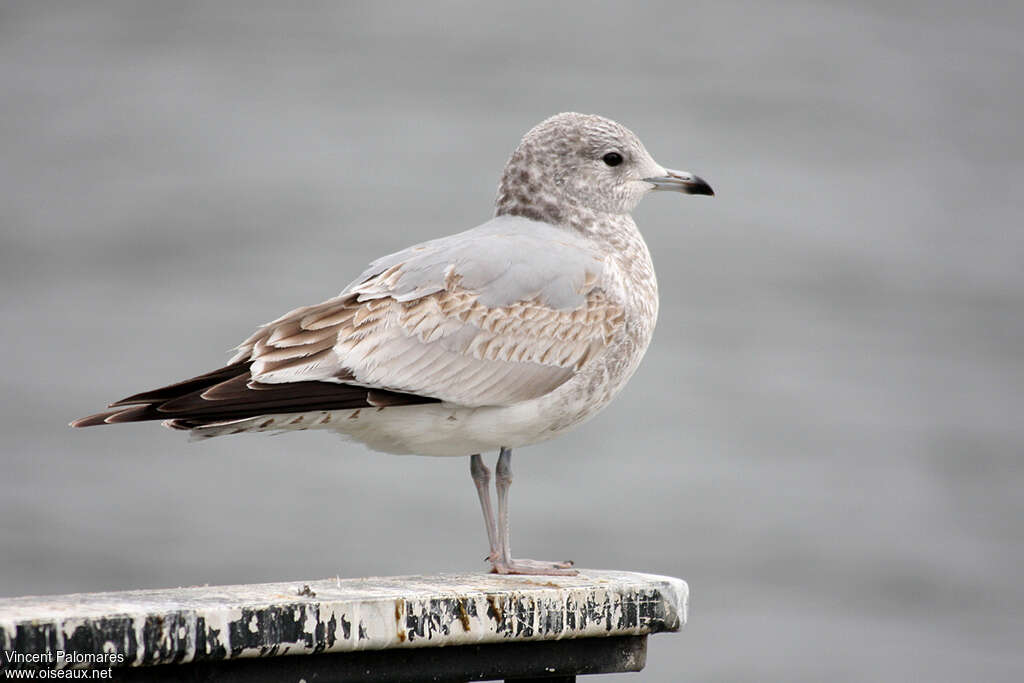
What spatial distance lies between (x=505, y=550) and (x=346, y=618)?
65.4 inches

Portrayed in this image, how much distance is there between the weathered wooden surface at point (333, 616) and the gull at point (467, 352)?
70 centimetres

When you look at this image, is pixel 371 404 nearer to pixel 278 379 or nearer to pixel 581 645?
pixel 278 379

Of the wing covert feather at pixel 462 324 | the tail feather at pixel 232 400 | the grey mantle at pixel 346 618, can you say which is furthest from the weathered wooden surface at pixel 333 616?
the wing covert feather at pixel 462 324

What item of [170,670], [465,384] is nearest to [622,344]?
[465,384]

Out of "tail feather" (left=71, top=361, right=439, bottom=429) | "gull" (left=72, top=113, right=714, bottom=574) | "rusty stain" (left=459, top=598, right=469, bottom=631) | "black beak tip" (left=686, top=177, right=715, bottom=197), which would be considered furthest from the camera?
"black beak tip" (left=686, top=177, right=715, bottom=197)

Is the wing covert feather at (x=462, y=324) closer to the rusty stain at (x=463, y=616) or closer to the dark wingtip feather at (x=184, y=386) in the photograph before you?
the dark wingtip feather at (x=184, y=386)

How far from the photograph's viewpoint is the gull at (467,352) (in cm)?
420

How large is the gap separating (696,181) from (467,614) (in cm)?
256

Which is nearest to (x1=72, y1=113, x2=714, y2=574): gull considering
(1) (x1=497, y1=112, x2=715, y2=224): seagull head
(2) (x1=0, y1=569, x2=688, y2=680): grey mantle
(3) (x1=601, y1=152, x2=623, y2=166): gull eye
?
(1) (x1=497, y1=112, x2=715, y2=224): seagull head

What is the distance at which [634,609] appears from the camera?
342 cm

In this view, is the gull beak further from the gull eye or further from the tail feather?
the tail feather

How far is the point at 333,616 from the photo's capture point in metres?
2.93

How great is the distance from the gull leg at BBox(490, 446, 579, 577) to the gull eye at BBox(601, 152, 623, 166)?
112 cm

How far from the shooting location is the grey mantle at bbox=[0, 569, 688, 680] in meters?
2.67
